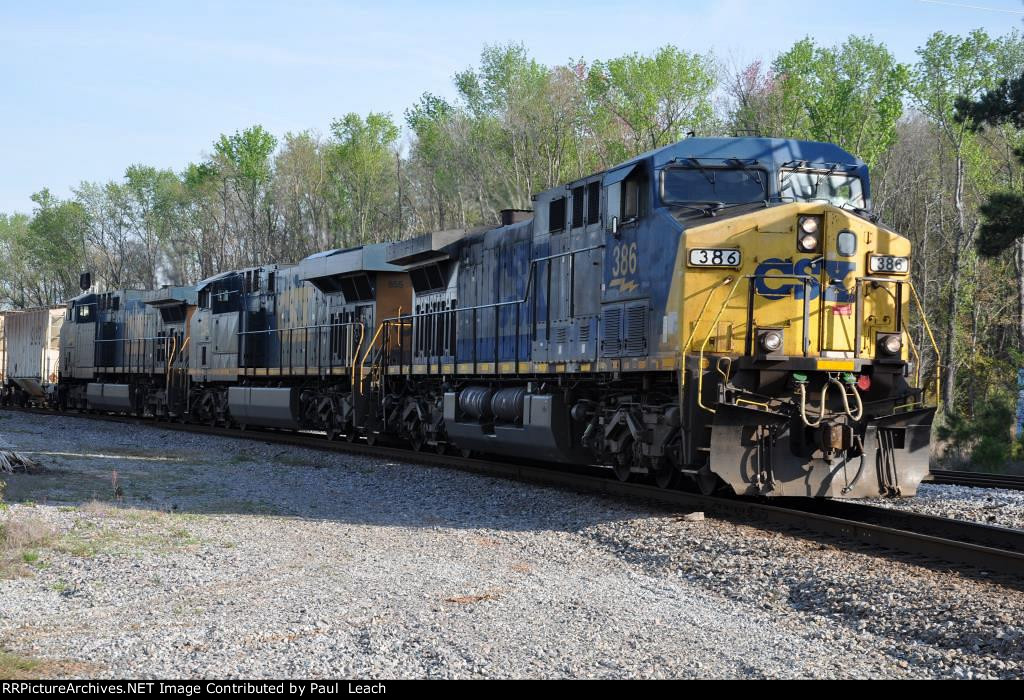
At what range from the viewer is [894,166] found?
42.6 m

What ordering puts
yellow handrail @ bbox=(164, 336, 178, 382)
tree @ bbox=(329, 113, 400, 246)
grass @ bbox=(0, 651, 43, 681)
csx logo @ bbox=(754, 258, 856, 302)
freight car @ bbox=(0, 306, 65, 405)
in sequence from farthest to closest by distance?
tree @ bbox=(329, 113, 400, 246) < freight car @ bbox=(0, 306, 65, 405) < yellow handrail @ bbox=(164, 336, 178, 382) < csx logo @ bbox=(754, 258, 856, 302) < grass @ bbox=(0, 651, 43, 681)

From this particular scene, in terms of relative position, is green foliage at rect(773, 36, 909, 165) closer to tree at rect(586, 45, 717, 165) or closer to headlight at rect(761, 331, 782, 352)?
tree at rect(586, 45, 717, 165)

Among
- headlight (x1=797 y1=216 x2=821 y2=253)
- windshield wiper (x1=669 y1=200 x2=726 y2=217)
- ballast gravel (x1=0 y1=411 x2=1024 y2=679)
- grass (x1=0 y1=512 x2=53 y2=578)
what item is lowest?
ballast gravel (x1=0 y1=411 x2=1024 y2=679)

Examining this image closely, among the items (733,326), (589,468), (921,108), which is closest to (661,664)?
(733,326)

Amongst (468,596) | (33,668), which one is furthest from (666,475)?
(33,668)

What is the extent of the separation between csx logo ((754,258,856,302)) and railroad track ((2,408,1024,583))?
2.06m

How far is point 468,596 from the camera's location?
22.0 feet

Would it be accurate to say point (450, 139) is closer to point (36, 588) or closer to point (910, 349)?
point (910, 349)

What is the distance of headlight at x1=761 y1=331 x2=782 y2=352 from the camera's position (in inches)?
375

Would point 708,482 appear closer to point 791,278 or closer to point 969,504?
point 791,278

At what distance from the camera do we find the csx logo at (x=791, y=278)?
9812 mm

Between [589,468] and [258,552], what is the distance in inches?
295

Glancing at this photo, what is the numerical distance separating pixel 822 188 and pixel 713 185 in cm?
115

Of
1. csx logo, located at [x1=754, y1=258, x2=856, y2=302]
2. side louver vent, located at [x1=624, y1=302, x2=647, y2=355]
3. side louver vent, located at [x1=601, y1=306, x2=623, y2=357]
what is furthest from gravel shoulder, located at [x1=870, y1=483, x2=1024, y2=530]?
side louver vent, located at [x1=601, y1=306, x2=623, y2=357]
